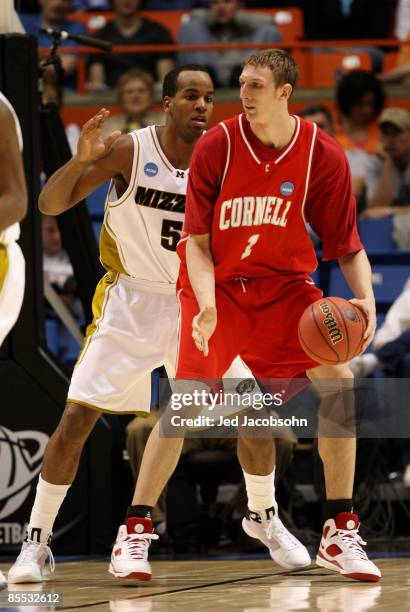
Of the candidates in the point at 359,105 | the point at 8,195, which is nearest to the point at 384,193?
the point at 359,105

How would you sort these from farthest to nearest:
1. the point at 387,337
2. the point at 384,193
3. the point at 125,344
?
1. the point at 384,193
2. the point at 387,337
3. the point at 125,344

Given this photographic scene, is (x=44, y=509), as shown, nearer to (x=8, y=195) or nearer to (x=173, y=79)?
(x=8, y=195)

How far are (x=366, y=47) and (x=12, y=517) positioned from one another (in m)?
7.10

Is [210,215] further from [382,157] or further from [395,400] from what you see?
[382,157]

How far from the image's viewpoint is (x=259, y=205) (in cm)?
467

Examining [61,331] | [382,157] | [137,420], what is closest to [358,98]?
[382,157]

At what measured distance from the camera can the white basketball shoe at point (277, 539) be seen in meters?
5.14

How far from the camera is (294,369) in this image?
4785mm

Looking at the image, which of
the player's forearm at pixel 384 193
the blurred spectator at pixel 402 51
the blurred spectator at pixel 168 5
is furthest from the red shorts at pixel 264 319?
the blurred spectator at pixel 168 5

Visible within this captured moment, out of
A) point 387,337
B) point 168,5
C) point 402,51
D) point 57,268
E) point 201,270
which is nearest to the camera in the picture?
point 201,270

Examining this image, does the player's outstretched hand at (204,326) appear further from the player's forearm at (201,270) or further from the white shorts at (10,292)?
the white shorts at (10,292)

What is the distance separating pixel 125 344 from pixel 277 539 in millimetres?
1068

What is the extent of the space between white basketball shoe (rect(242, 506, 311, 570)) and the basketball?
3.22 ft

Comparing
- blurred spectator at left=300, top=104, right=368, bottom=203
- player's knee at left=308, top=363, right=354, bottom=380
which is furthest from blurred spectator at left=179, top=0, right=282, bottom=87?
player's knee at left=308, top=363, right=354, bottom=380
